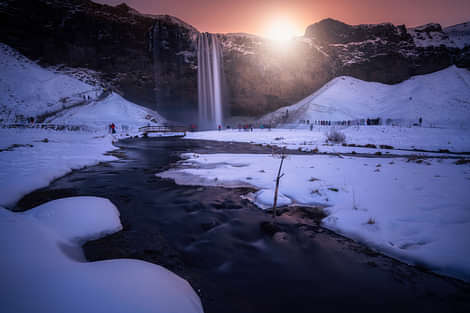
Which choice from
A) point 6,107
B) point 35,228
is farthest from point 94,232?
point 6,107

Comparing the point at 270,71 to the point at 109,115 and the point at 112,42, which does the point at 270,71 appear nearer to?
the point at 112,42

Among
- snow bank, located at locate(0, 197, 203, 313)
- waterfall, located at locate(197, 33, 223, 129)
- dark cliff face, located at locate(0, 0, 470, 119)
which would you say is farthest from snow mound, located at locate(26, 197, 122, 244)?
waterfall, located at locate(197, 33, 223, 129)

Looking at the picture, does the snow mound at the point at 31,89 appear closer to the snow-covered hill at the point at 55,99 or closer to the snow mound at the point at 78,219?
the snow-covered hill at the point at 55,99

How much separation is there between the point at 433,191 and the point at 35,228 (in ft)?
25.1

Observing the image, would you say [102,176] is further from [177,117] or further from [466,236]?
[177,117]

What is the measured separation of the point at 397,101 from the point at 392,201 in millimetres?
56503

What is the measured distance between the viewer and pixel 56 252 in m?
2.33

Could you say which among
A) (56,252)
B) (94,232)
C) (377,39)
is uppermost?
A: (377,39)

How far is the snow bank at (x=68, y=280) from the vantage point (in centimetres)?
157

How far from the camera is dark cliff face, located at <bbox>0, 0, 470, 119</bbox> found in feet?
154

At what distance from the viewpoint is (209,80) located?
52.6 meters

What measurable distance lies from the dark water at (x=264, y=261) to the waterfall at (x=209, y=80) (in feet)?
170

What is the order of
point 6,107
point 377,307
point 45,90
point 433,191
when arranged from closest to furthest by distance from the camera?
1. point 377,307
2. point 433,191
3. point 6,107
4. point 45,90

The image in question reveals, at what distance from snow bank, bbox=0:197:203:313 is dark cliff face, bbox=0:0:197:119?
177 ft
